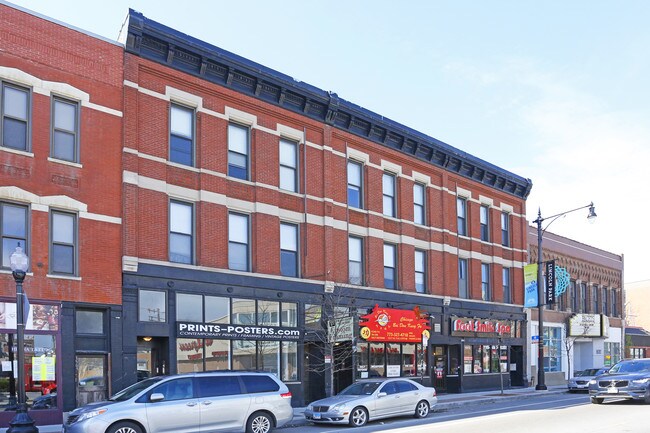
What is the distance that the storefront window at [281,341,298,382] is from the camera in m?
26.3

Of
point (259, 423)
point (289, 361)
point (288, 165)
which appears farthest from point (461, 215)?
point (259, 423)

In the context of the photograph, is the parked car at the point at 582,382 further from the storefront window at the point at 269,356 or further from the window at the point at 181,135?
the window at the point at 181,135

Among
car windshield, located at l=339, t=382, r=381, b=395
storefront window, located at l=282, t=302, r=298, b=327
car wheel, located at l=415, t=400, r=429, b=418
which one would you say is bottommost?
car wheel, located at l=415, t=400, r=429, b=418

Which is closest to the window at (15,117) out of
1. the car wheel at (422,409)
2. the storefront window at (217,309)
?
the storefront window at (217,309)

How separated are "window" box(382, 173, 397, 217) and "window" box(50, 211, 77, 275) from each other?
14.8m

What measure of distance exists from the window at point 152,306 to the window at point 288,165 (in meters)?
6.74

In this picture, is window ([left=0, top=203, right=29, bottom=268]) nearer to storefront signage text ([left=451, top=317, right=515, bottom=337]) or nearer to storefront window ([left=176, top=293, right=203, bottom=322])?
storefront window ([left=176, top=293, right=203, bottom=322])

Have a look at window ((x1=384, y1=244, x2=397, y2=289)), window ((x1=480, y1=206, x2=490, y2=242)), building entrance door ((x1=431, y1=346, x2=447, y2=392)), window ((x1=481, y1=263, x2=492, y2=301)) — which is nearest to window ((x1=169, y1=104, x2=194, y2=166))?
window ((x1=384, y1=244, x2=397, y2=289))

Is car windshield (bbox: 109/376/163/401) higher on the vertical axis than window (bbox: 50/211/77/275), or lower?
lower

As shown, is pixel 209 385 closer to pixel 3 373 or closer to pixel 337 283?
pixel 3 373

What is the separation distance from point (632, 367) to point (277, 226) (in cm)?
1326

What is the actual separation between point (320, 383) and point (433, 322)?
Result: 25.0ft

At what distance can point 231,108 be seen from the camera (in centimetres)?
2575

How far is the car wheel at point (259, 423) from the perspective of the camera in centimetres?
1773
